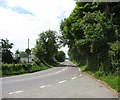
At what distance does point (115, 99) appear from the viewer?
1267 cm

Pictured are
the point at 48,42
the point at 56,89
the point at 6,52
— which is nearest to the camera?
the point at 56,89

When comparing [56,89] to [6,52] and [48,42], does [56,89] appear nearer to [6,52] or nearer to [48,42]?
[6,52]

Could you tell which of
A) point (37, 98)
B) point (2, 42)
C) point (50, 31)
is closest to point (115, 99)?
point (37, 98)

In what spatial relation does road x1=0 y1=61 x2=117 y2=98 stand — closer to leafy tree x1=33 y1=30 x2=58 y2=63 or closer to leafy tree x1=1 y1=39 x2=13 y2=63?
leafy tree x1=1 y1=39 x2=13 y2=63

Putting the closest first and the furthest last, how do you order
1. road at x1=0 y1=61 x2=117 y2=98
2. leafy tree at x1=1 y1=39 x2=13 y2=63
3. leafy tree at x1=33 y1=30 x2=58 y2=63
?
road at x1=0 y1=61 x2=117 y2=98 < leafy tree at x1=1 y1=39 x2=13 y2=63 < leafy tree at x1=33 y1=30 x2=58 y2=63

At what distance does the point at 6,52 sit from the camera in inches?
3354

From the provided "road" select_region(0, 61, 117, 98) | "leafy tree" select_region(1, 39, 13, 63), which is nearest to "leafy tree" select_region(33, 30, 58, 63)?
"leafy tree" select_region(1, 39, 13, 63)

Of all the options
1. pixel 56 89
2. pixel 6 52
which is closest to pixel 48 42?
pixel 6 52

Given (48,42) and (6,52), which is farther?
(48,42)

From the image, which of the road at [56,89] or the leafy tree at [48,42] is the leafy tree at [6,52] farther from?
the road at [56,89]

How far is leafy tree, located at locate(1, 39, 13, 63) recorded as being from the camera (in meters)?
80.6

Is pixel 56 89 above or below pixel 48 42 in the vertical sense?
below

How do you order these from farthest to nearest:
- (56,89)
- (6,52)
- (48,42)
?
(48,42)
(6,52)
(56,89)

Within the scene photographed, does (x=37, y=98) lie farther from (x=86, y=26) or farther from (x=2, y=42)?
(x=2, y=42)
